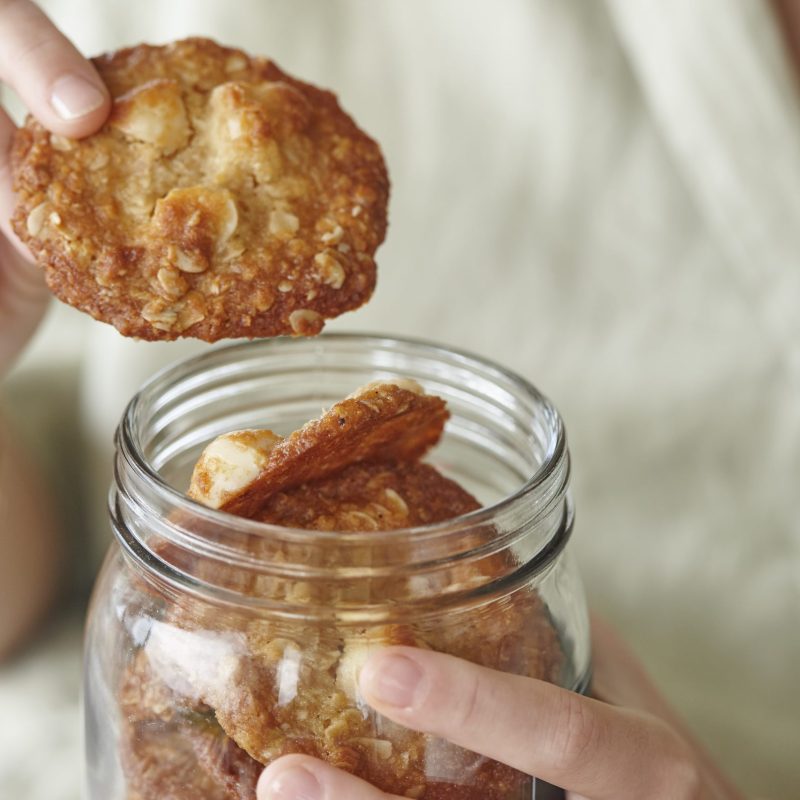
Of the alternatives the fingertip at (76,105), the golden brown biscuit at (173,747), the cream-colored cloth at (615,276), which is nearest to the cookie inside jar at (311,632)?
the golden brown biscuit at (173,747)

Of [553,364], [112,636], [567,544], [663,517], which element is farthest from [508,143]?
[112,636]

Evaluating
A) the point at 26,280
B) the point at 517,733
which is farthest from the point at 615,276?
the point at 517,733

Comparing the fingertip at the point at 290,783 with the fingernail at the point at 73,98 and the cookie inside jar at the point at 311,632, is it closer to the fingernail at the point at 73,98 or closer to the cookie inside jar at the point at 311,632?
the cookie inside jar at the point at 311,632

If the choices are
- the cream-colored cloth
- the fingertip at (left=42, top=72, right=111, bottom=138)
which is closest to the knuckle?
the fingertip at (left=42, top=72, right=111, bottom=138)

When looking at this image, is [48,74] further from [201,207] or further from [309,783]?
[309,783]

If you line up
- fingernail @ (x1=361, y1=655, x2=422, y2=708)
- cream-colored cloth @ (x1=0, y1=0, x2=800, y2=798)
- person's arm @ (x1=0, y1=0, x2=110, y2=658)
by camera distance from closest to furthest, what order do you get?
fingernail @ (x1=361, y1=655, x2=422, y2=708)
person's arm @ (x1=0, y1=0, x2=110, y2=658)
cream-colored cloth @ (x1=0, y1=0, x2=800, y2=798)

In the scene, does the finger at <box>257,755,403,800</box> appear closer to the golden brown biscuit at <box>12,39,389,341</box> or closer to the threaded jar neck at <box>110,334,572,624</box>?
the threaded jar neck at <box>110,334,572,624</box>

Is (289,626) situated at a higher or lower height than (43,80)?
lower
